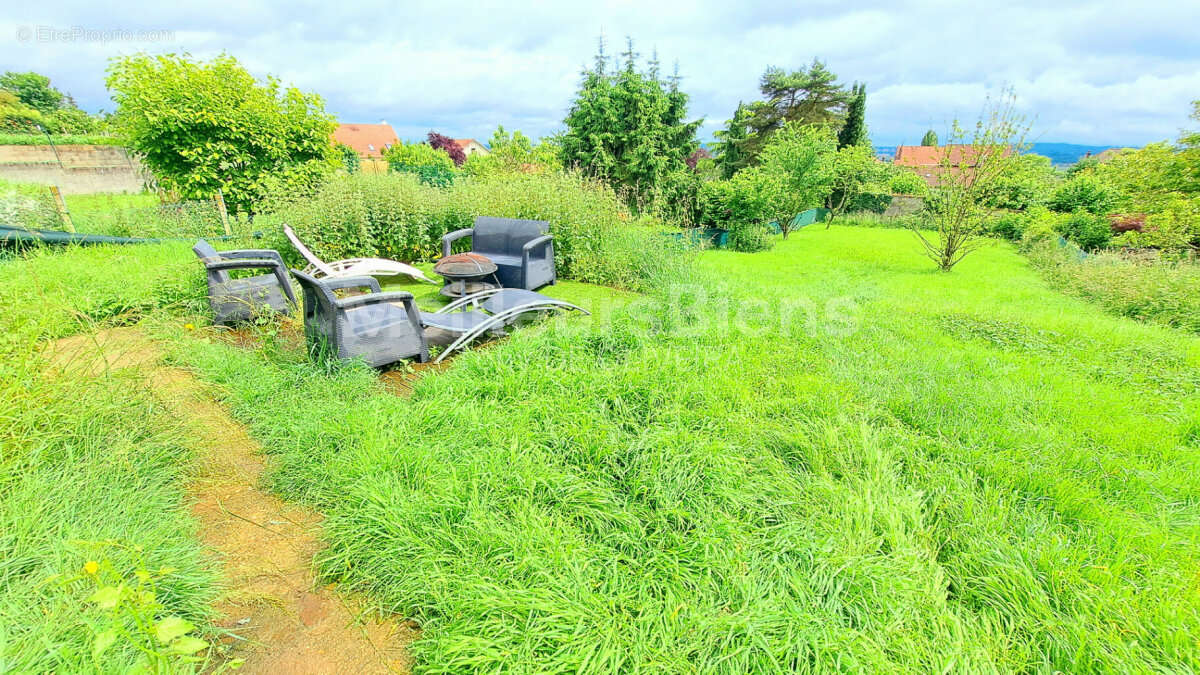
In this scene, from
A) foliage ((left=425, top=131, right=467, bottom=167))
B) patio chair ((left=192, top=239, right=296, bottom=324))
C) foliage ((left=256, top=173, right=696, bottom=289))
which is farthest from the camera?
foliage ((left=425, top=131, right=467, bottom=167))

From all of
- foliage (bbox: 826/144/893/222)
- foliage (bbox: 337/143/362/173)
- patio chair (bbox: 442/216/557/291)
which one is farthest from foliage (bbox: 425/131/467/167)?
patio chair (bbox: 442/216/557/291)

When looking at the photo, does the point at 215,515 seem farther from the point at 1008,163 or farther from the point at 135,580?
the point at 1008,163

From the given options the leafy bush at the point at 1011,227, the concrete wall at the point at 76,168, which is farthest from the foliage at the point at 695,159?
the concrete wall at the point at 76,168

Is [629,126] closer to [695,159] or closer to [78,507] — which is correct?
[695,159]

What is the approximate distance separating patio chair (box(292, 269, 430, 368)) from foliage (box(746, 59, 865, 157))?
25982mm

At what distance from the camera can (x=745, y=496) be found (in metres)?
2.12

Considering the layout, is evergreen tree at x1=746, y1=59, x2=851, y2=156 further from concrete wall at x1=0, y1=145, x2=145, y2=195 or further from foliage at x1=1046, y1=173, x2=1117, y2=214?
concrete wall at x1=0, y1=145, x2=145, y2=195

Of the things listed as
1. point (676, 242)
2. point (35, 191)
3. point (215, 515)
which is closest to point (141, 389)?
point (215, 515)

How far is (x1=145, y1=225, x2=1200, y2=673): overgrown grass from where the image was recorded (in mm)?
1521

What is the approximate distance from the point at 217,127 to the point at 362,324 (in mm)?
6323

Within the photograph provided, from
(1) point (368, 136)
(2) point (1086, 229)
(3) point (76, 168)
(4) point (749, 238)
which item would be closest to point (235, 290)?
(4) point (749, 238)

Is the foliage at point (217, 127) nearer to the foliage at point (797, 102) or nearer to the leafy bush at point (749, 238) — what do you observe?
the leafy bush at point (749, 238)

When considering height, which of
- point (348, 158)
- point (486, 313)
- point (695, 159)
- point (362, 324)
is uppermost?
point (695, 159)

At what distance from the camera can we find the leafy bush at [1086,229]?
1452cm
